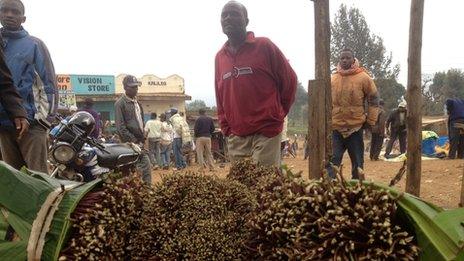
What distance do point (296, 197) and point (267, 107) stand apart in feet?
7.77

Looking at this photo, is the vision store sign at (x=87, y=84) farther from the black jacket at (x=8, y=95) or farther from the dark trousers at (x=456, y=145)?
the black jacket at (x=8, y=95)

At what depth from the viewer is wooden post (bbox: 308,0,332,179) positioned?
274 centimetres

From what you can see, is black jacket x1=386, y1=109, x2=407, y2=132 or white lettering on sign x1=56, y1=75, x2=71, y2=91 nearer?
black jacket x1=386, y1=109, x2=407, y2=132

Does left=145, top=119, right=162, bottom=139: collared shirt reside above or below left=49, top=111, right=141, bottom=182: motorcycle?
below

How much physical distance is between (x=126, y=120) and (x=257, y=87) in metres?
3.53

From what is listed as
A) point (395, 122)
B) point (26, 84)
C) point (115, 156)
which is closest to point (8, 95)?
point (26, 84)

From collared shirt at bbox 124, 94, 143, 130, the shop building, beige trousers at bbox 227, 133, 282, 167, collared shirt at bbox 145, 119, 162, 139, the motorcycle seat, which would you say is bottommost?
collared shirt at bbox 145, 119, 162, 139

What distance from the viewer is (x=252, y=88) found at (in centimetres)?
359

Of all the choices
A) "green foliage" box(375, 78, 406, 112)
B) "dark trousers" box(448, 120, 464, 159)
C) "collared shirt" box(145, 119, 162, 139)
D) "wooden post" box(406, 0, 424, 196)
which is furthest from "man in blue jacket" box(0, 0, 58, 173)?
"green foliage" box(375, 78, 406, 112)

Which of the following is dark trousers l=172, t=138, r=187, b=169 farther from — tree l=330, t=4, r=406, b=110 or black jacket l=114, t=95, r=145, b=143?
tree l=330, t=4, r=406, b=110

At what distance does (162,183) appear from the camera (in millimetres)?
1432

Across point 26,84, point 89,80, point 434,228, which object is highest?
point 89,80

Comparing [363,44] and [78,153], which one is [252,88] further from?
[363,44]

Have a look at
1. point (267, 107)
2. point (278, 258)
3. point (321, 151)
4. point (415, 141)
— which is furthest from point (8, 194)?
point (415, 141)
